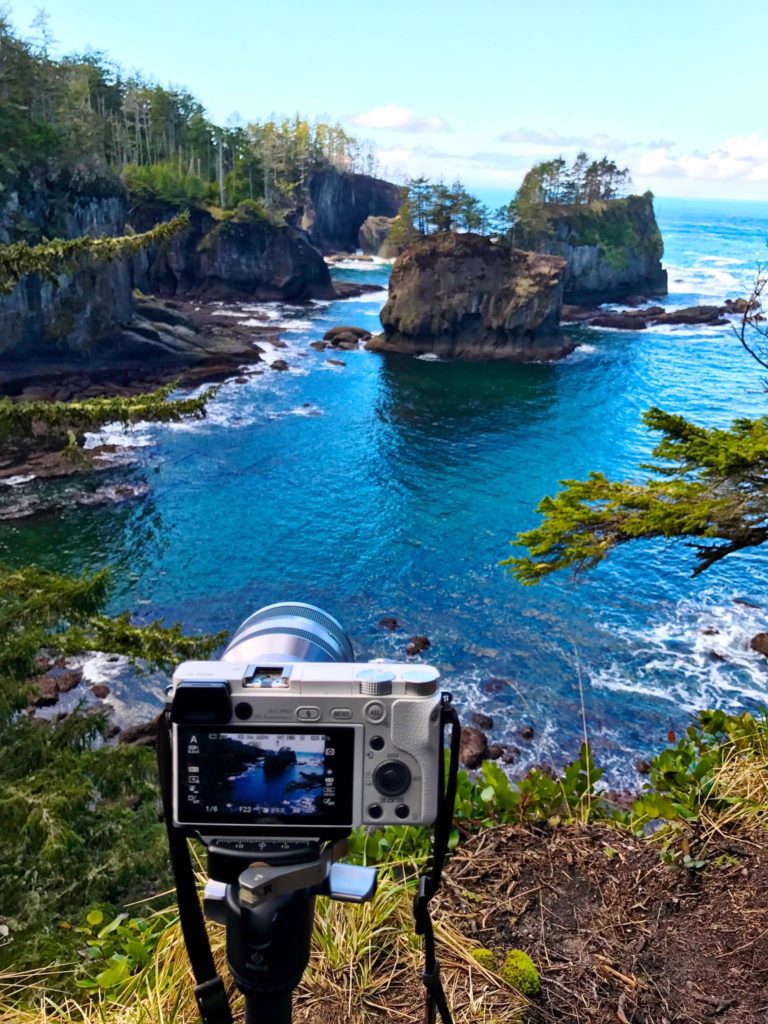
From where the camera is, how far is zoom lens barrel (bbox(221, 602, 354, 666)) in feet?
→ 5.84

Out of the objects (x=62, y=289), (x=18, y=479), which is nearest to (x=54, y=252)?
(x=18, y=479)

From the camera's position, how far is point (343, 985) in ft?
7.84

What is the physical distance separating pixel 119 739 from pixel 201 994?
1362cm

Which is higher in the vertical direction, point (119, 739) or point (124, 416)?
point (124, 416)

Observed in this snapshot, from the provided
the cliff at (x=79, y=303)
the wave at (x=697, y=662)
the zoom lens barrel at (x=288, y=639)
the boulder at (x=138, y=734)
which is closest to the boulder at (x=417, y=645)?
the wave at (x=697, y=662)

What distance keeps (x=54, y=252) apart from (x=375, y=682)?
5.45 m

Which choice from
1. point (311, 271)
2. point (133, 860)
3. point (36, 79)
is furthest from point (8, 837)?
point (311, 271)

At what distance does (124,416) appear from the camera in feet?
21.8

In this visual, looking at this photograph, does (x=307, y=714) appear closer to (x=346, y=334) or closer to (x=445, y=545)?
(x=445, y=545)

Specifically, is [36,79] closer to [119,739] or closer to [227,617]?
[227,617]

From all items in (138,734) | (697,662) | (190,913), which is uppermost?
(190,913)

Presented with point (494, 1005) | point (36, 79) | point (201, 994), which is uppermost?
point (36, 79)

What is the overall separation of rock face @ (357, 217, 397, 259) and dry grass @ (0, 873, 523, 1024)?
84784mm

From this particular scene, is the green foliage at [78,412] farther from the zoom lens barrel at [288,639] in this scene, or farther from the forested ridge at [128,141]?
the forested ridge at [128,141]
